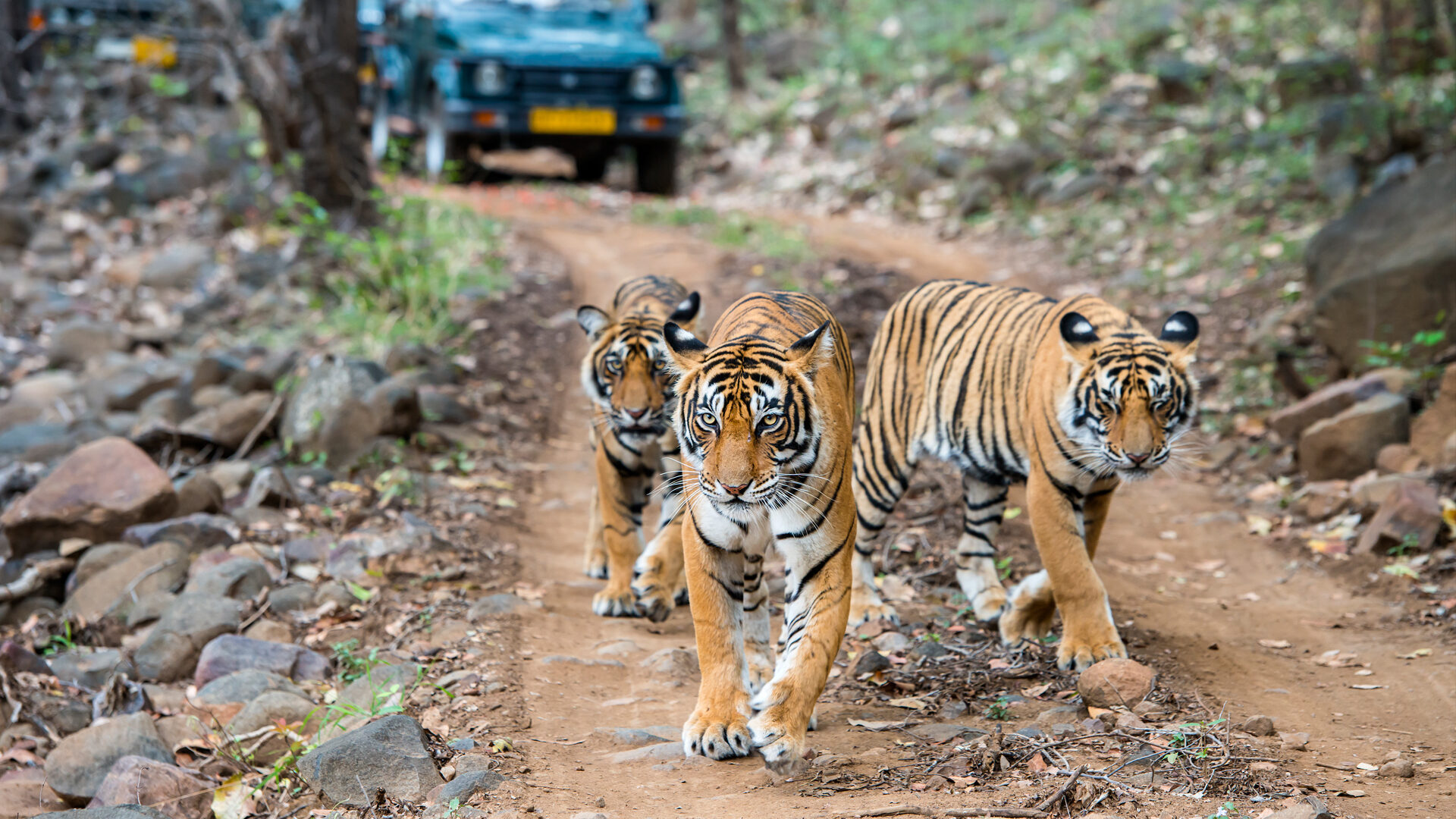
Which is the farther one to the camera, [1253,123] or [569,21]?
[569,21]

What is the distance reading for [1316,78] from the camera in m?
12.0

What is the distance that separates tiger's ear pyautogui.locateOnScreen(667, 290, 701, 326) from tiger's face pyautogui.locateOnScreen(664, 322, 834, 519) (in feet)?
3.75

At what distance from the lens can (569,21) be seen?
1588 cm

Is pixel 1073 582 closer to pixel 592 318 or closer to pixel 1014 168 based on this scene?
pixel 592 318

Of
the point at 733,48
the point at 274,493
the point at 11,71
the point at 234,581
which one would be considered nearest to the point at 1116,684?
the point at 234,581

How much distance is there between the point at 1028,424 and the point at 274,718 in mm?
2940

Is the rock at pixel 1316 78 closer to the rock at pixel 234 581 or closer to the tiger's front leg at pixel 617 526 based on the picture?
the tiger's front leg at pixel 617 526

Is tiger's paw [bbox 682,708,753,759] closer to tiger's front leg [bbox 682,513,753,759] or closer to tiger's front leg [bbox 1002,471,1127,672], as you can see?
tiger's front leg [bbox 682,513,753,759]

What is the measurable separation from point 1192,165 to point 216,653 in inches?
408

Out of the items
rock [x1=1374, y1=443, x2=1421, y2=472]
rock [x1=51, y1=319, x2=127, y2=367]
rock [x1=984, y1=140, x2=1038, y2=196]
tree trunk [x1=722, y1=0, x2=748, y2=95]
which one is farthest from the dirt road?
tree trunk [x1=722, y1=0, x2=748, y2=95]

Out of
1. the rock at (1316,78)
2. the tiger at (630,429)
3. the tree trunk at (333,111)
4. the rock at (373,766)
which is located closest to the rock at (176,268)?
the tree trunk at (333,111)

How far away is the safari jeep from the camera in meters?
14.2

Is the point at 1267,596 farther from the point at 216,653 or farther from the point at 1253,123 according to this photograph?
the point at 1253,123

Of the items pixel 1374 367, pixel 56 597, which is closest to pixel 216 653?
pixel 56 597
